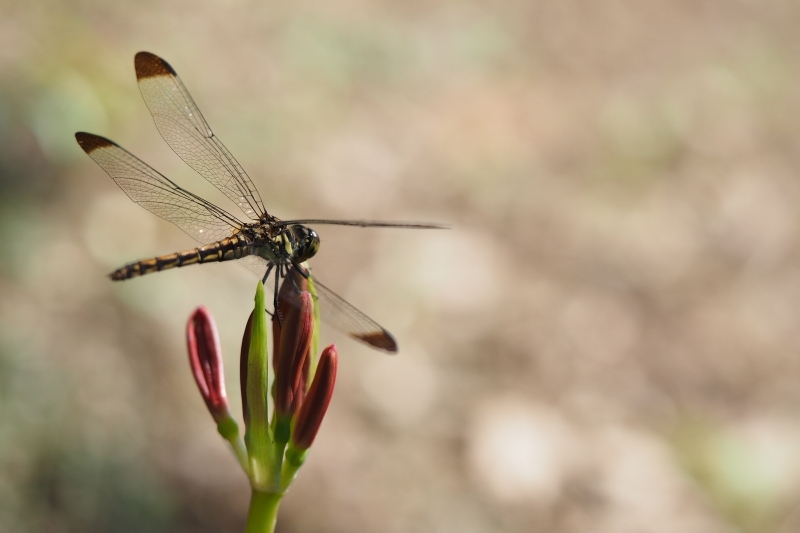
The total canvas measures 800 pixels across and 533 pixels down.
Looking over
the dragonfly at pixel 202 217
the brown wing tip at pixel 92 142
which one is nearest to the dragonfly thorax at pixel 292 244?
the dragonfly at pixel 202 217

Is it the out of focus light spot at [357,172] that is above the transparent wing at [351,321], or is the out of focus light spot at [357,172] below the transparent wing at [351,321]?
above

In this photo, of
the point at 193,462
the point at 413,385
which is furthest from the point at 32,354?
the point at 413,385

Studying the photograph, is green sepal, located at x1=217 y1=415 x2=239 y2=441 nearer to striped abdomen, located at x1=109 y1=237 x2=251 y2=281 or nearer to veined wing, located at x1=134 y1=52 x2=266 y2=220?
striped abdomen, located at x1=109 y1=237 x2=251 y2=281

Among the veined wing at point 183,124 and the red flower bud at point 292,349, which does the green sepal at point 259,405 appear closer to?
the red flower bud at point 292,349

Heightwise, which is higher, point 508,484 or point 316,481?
point 508,484

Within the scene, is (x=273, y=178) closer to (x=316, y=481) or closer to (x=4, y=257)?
(x=4, y=257)

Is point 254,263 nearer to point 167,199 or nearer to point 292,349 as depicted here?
point 167,199
